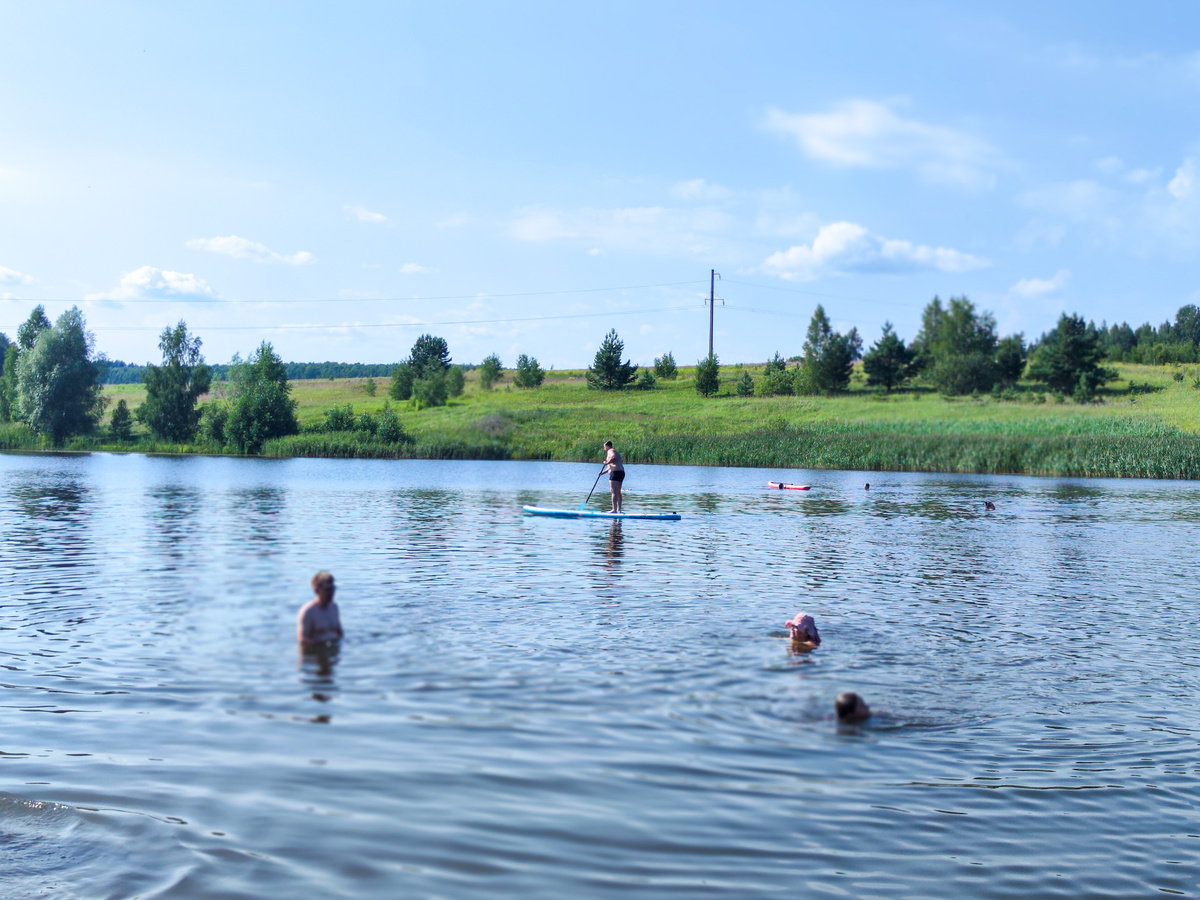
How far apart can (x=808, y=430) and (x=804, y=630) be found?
2961 inches

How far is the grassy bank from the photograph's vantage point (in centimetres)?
5766

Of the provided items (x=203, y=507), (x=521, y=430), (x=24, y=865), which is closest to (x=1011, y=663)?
(x=24, y=865)

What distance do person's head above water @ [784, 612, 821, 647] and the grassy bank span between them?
157 feet

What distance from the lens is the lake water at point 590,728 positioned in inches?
246

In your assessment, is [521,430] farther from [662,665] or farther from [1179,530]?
[662,665]

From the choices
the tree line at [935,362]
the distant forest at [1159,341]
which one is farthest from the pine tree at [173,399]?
the distant forest at [1159,341]

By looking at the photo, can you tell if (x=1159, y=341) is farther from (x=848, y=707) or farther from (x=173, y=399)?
(x=848, y=707)

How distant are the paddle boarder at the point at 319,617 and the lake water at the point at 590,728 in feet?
1.15

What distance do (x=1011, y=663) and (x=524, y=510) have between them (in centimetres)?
2138

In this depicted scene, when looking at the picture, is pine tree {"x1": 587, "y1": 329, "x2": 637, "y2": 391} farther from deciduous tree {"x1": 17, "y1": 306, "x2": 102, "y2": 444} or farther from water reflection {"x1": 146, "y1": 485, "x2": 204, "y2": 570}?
water reflection {"x1": 146, "y1": 485, "x2": 204, "y2": 570}

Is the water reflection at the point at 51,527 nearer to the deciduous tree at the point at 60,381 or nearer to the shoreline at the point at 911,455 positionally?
the shoreline at the point at 911,455

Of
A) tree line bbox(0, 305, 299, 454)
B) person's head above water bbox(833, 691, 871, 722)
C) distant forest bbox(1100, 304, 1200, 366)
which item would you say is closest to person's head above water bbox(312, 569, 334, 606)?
person's head above water bbox(833, 691, 871, 722)

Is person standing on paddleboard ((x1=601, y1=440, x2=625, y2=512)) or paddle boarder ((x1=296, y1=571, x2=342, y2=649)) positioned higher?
person standing on paddleboard ((x1=601, y1=440, x2=625, y2=512))

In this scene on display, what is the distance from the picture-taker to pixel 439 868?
606cm
